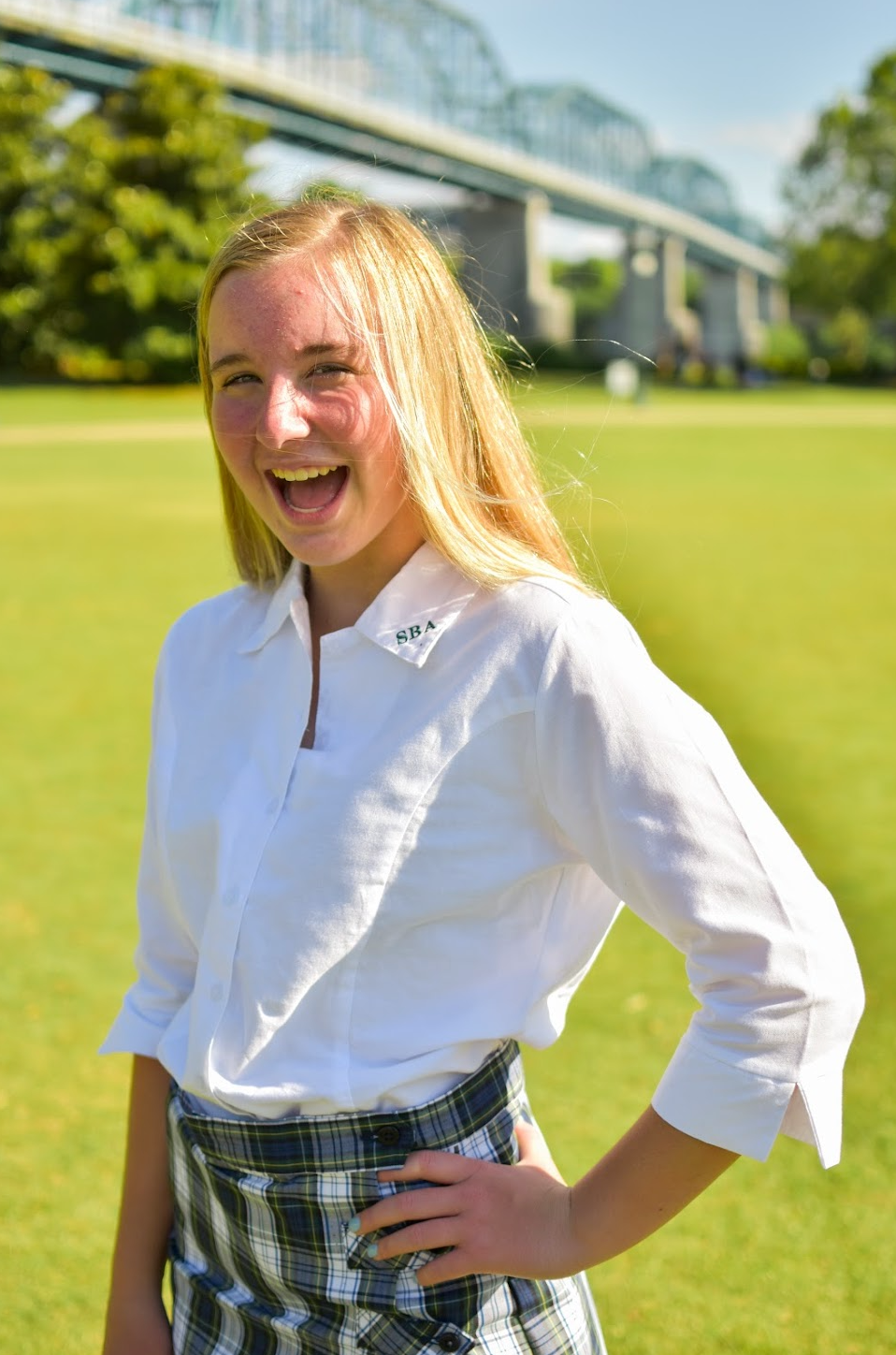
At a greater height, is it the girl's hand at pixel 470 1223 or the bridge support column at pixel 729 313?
the girl's hand at pixel 470 1223

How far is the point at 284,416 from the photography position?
1.40m

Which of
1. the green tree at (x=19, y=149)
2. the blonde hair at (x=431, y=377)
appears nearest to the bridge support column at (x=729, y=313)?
the green tree at (x=19, y=149)

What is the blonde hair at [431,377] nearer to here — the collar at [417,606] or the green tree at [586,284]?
the collar at [417,606]

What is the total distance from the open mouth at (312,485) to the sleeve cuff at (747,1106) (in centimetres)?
62

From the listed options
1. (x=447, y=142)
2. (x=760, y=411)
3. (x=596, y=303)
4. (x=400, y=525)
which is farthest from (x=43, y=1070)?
(x=596, y=303)

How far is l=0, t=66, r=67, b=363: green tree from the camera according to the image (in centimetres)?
4147

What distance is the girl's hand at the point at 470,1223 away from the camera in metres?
1.37

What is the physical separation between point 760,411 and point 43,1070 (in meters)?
34.4

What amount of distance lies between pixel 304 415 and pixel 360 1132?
0.70 m

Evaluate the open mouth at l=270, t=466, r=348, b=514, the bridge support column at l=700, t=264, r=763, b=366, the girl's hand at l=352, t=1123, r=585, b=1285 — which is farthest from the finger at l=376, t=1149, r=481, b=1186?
the bridge support column at l=700, t=264, r=763, b=366

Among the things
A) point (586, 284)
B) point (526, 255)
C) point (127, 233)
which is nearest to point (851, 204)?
Answer: point (526, 255)

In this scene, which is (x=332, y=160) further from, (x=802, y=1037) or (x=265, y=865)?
(x=802, y=1037)

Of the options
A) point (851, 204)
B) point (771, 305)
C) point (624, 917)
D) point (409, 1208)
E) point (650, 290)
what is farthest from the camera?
point (771, 305)

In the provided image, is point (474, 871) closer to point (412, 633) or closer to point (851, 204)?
point (412, 633)
